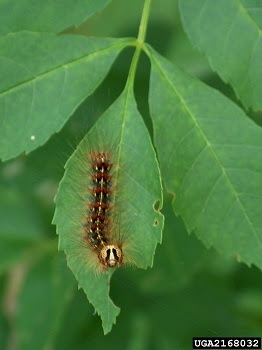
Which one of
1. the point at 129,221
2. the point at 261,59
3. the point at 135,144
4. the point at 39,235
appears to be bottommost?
the point at 39,235

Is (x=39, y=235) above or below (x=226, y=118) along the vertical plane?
below

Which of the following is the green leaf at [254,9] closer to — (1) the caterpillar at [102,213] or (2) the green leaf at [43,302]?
(1) the caterpillar at [102,213]

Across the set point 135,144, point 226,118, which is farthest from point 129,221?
point 226,118

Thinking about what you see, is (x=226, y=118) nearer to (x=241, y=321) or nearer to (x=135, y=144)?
(x=135, y=144)

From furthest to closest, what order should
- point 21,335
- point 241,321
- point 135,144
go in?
point 241,321, point 21,335, point 135,144

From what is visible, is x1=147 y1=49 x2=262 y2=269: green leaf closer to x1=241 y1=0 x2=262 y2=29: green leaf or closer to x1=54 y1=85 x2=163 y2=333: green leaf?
x1=54 y1=85 x2=163 y2=333: green leaf

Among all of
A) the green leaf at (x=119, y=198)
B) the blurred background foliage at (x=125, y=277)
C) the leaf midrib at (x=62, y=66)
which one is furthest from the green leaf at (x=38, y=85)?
the blurred background foliage at (x=125, y=277)

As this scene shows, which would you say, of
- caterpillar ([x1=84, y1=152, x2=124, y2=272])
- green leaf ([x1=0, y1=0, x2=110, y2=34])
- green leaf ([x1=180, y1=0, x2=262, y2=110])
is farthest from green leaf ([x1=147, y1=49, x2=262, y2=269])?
green leaf ([x1=0, y1=0, x2=110, y2=34])

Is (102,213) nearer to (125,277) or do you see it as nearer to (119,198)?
(119,198)
